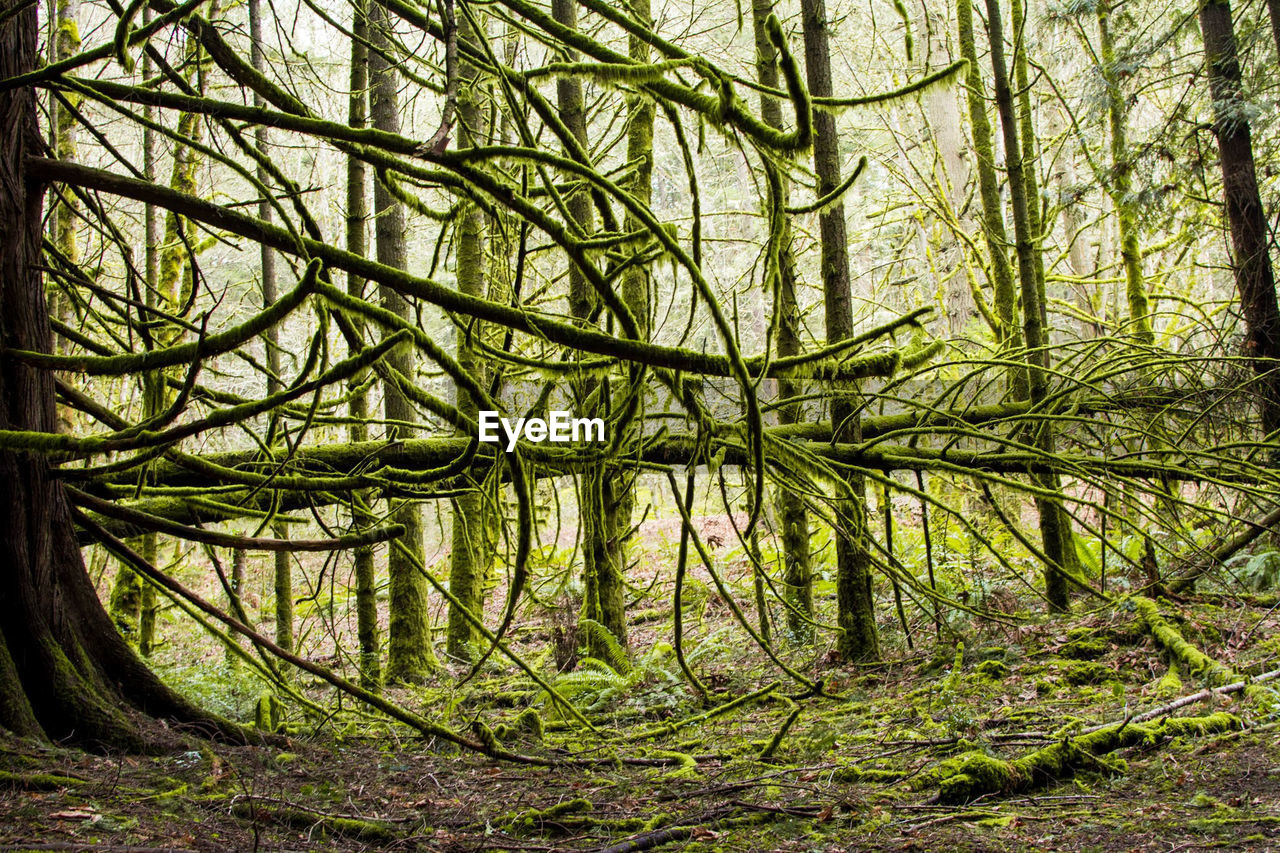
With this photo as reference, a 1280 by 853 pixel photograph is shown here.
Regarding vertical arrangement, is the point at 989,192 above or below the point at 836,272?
above

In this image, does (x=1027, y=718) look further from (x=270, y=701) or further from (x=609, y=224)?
(x=270, y=701)

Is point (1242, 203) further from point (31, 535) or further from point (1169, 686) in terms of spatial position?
point (31, 535)

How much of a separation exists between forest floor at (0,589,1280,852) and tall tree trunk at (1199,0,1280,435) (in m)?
2.87

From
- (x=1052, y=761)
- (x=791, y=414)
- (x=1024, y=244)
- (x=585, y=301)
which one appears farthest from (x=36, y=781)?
(x=1024, y=244)

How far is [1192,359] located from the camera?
4438 mm

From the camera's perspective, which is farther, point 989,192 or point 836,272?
point 989,192

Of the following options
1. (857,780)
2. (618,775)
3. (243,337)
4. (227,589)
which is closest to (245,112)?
(243,337)

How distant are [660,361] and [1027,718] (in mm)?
3547

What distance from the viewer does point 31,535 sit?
9.79 feet

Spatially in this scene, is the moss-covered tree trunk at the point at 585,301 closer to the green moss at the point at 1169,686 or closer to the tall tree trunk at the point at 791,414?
the tall tree trunk at the point at 791,414

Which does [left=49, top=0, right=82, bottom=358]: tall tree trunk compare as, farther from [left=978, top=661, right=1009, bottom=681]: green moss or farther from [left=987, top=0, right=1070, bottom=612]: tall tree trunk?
[left=978, top=661, right=1009, bottom=681]: green moss

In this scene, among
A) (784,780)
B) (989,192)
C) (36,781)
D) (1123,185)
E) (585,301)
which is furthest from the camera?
(1123,185)

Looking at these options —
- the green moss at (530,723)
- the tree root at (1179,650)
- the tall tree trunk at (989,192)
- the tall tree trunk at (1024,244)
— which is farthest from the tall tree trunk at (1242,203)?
the green moss at (530,723)

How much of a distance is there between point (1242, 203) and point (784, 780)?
23.5ft
